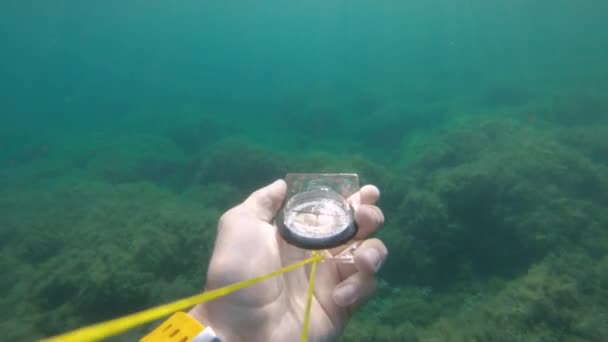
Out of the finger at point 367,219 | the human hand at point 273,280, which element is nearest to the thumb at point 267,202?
the human hand at point 273,280

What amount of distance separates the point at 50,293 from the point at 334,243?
5.95 metres

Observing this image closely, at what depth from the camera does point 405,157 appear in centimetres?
1078

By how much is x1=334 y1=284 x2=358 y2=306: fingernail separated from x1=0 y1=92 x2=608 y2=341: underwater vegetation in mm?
3103

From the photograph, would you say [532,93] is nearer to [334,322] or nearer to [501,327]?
[501,327]

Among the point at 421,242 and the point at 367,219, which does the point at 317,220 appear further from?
→ the point at 421,242

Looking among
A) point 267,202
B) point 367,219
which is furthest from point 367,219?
point 267,202

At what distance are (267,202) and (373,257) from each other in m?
0.82

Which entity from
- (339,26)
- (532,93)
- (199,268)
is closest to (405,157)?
(199,268)

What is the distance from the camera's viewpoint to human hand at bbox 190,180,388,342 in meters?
1.94

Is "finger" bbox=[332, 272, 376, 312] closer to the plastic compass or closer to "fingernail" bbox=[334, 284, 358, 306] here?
"fingernail" bbox=[334, 284, 358, 306]

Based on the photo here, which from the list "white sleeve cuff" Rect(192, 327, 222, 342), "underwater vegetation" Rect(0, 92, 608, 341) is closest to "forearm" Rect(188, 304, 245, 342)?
"white sleeve cuff" Rect(192, 327, 222, 342)

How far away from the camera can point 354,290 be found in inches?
81.7

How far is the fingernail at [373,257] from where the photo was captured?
2059 mm

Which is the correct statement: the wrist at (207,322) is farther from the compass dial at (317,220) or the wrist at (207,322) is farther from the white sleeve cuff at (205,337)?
the compass dial at (317,220)
